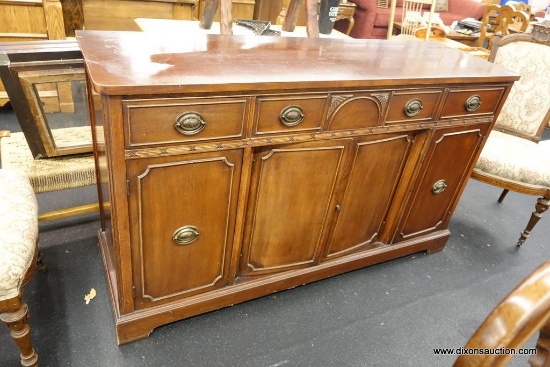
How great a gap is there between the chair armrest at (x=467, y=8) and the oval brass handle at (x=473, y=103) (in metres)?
5.61

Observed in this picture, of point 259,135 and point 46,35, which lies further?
point 46,35

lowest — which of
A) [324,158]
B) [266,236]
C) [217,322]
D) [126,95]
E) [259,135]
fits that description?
[217,322]

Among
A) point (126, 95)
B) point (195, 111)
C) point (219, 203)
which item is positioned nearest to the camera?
point (126, 95)

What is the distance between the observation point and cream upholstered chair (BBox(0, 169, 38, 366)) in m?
→ 1.03

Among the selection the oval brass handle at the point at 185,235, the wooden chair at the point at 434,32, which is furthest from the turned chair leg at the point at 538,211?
the wooden chair at the point at 434,32

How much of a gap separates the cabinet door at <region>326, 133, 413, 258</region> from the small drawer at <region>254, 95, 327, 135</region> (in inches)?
9.8

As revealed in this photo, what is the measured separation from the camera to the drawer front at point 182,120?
1.00 m

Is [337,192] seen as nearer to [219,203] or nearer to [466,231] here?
[219,203]

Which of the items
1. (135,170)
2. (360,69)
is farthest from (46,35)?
(360,69)

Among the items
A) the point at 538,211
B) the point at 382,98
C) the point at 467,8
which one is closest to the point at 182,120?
the point at 382,98

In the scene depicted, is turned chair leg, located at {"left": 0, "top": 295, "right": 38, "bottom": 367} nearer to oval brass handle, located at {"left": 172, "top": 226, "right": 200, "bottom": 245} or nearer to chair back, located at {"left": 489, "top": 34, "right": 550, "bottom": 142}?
oval brass handle, located at {"left": 172, "top": 226, "right": 200, "bottom": 245}

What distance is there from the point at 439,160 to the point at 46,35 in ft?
8.38

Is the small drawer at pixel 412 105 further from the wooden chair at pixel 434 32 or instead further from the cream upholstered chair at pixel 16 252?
the wooden chair at pixel 434 32

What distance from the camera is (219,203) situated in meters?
1.28
